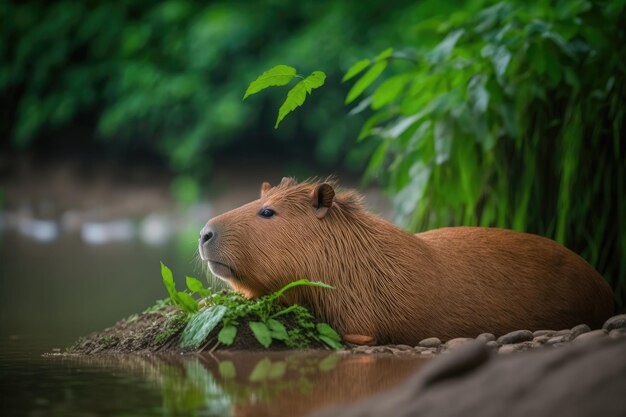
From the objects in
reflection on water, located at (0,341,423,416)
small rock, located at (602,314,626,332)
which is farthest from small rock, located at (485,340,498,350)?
small rock, located at (602,314,626,332)

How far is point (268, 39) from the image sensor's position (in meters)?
20.0

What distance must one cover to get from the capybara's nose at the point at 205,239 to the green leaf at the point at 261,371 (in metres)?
0.75

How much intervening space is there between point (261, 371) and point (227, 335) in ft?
2.11

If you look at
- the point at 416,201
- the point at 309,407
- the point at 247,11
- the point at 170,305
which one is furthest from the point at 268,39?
the point at 309,407

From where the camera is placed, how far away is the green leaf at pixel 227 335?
12.8 ft

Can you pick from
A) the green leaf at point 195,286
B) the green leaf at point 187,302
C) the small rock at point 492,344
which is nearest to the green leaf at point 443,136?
the small rock at point 492,344

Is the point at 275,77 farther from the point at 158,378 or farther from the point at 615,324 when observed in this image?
the point at 615,324

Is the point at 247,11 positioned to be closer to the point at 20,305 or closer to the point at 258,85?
the point at 20,305

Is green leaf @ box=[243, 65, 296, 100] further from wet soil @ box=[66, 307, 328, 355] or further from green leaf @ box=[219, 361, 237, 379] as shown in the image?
green leaf @ box=[219, 361, 237, 379]

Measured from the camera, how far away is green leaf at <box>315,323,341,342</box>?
4.06m

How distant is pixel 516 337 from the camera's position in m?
4.04

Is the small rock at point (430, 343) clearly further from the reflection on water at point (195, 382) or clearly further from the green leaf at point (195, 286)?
the green leaf at point (195, 286)

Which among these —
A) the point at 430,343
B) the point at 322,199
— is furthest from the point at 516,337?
the point at 322,199

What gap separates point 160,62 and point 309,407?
18.9 m
